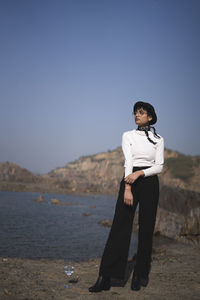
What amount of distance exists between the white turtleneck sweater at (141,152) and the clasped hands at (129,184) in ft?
0.25

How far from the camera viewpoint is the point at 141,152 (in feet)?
10.9

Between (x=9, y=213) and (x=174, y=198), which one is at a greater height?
(x=174, y=198)

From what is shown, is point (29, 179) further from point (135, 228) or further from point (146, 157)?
point (146, 157)

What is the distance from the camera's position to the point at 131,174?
10.5 ft

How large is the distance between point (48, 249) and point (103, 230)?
3.99 m

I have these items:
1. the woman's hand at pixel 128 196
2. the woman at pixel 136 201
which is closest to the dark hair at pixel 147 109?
the woman at pixel 136 201

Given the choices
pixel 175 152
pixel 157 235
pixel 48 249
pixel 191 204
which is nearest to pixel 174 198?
pixel 191 204

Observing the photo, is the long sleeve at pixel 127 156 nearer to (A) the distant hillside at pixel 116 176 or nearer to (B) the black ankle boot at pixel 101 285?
(B) the black ankle boot at pixel 101 285

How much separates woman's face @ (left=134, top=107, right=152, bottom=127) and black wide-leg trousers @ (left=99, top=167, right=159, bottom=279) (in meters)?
0.59

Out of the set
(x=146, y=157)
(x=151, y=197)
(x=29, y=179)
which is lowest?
(x=29, y=179)

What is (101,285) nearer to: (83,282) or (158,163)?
(83,282)

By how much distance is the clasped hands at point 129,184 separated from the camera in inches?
126

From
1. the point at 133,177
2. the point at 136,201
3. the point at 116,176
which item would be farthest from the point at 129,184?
the point at 116,176

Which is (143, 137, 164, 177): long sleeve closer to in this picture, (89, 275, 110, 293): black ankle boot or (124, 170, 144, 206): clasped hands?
(124, 170, 144, 206): clasped hands
